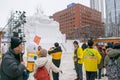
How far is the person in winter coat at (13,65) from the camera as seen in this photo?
4.34 meters

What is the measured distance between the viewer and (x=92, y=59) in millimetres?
8844

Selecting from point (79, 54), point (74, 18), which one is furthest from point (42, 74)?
point (74, 18)

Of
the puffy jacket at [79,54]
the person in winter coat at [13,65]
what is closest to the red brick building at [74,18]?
the puffy jacket at [79,54]


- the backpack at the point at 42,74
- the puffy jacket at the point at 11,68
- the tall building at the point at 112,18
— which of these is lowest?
the backpack at the point at 42,74

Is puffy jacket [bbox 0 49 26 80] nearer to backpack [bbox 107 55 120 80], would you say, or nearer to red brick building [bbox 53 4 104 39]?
backpack [bbox 107 55 120 80]

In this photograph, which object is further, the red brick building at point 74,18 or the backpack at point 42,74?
the red brick building at point 74,18

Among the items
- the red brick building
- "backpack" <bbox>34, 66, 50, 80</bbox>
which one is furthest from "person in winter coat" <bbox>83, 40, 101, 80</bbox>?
the red brick building

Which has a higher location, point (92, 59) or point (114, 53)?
point (114, 53)

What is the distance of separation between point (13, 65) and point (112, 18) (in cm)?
8592

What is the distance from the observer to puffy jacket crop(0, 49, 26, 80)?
14.2 feet

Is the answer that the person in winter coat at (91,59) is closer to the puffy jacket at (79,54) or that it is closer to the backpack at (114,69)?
the backpack at (114,69)

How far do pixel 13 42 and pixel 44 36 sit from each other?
195 feet

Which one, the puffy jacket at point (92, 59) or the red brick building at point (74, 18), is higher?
the red brick building at point (74, 18)

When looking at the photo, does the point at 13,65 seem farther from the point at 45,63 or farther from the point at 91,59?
the point at 91,59
